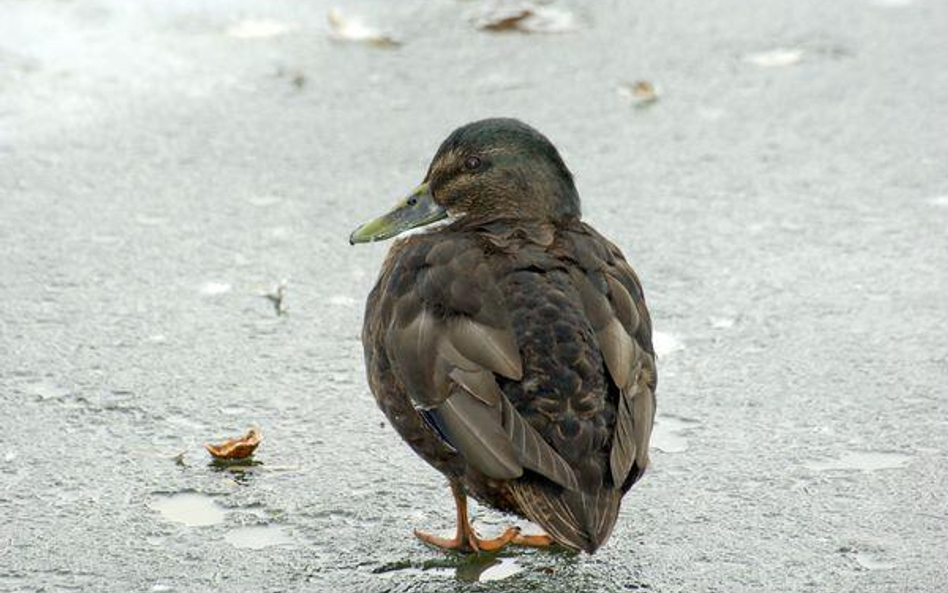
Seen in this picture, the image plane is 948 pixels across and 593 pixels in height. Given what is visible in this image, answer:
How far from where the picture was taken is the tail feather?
395 cm

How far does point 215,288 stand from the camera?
19.5 ft

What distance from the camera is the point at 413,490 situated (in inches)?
188

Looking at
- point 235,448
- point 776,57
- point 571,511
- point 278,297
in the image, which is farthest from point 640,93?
point 571,511

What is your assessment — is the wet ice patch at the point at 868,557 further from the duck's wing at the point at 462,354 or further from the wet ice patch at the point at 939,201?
the wet ice patch at the point at 939,201

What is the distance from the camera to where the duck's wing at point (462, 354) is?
4066mm

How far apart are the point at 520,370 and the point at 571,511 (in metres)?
0.37

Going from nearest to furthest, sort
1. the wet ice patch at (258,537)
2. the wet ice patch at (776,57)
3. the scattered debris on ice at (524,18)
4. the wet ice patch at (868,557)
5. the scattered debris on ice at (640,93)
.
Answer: the wet ice patch at (868,557) → the wet ice patch at (258,537) → the scattered debris on ice at (640,93) → the wet ice patch at (776,57) → the scattered debris on ice at (524,18)

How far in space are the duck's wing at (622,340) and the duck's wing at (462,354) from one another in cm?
19

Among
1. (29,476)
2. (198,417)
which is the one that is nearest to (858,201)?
(198,417)

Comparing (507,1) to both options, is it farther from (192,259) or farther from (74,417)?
(74,417)

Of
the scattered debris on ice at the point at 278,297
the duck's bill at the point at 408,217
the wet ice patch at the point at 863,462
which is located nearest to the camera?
the wet ice patch at the point at 863,462

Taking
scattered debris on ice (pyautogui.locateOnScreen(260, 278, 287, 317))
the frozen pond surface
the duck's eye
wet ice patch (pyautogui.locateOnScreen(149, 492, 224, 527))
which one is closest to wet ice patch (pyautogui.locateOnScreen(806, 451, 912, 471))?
the frozen pond surface

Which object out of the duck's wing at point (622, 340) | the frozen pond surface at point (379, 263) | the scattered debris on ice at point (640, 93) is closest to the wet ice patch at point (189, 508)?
the frozen pond surface at point (379, 263)

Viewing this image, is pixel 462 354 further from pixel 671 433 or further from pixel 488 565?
pixel 671 433
